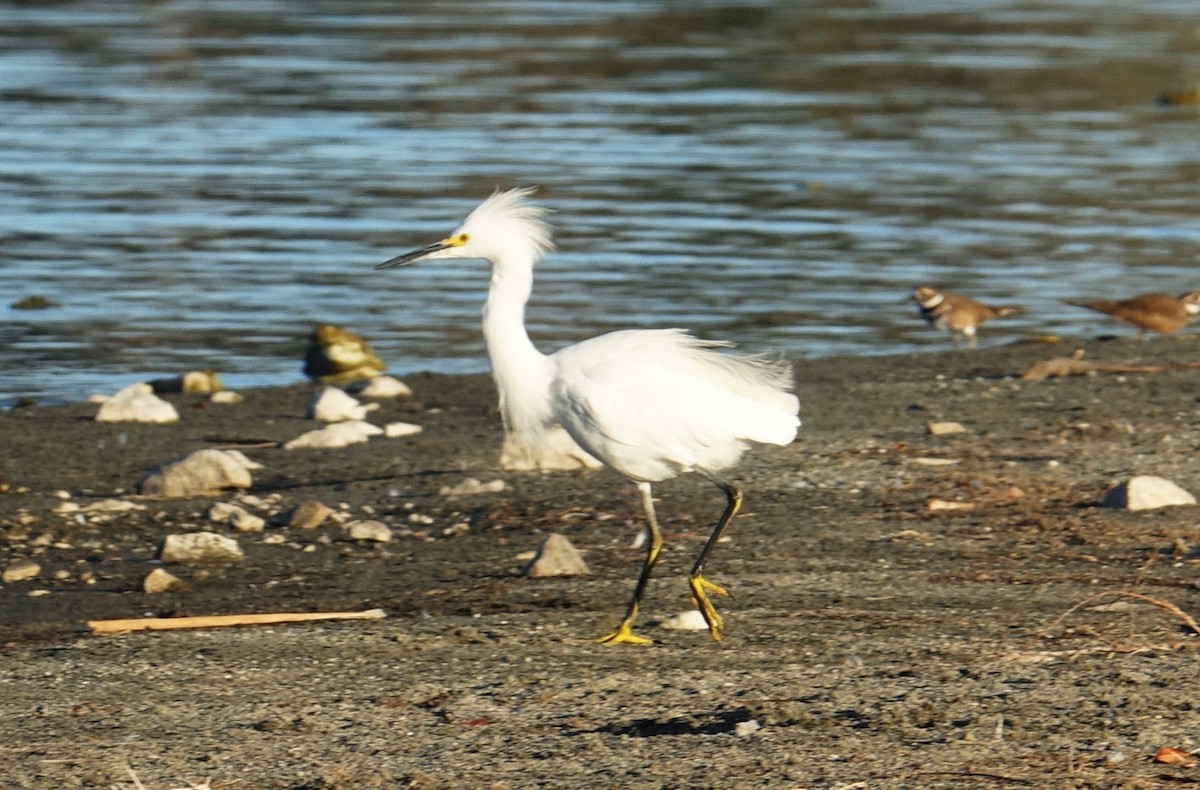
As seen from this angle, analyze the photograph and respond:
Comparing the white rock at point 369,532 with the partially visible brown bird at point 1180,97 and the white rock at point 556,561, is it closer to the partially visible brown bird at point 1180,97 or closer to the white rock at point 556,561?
the white rock at point 556,561

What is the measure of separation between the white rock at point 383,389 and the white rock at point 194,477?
7.39 ft

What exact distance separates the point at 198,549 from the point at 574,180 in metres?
11.8

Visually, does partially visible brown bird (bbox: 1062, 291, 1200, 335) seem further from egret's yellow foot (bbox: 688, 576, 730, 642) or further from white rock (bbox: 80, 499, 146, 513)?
egret's yellow foot (bbox: 688, 576, 730, 642)

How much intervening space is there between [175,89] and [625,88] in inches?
234

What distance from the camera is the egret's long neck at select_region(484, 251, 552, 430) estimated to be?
21.6 ft

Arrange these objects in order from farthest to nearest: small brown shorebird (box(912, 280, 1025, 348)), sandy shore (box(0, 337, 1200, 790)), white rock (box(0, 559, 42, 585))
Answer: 1. small brown shorebird (box(912, 280, 1025, 348))
2. white rock (box(0, 559, 42, 585))
3. sandy shore (box(0, 337, 1200, 790))

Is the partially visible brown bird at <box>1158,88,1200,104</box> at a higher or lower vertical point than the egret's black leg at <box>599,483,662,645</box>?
lower

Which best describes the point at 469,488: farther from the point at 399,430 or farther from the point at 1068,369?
the point at 1068,369

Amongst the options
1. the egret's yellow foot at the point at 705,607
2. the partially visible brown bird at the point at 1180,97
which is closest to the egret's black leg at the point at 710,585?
the egret's yellow foot at the point at 705,607

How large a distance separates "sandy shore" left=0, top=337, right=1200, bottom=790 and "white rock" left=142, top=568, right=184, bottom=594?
4cm

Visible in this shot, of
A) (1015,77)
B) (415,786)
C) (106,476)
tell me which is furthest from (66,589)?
(1015,77)

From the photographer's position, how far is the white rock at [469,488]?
27.3ft

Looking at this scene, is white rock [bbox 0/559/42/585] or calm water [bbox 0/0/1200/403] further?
calm water [bbox 0/0/1200/403]

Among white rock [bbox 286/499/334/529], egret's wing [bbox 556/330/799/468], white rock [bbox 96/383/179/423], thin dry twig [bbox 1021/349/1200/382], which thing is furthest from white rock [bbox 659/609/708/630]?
thin dry twig [bbox 1021/349/1200/382]
